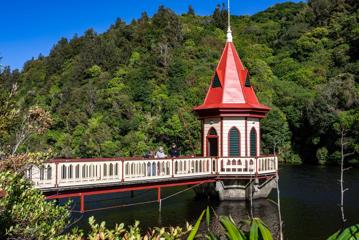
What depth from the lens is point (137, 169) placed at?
15.9m

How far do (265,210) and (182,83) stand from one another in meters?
34.3

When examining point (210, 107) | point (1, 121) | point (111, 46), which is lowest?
point (1, 121)

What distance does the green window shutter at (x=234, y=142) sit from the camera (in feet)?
63.9

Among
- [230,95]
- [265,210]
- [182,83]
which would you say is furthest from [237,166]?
[182,83]

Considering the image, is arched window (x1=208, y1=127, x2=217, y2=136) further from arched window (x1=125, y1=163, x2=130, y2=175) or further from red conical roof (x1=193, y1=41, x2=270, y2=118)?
arched window (x1=125, y1=163, x2=130, y2=175)

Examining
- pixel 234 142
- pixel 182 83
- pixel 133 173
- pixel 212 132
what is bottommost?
pixel 133 173

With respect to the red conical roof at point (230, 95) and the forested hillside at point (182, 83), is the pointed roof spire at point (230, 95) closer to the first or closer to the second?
the red conical roof at point (230, 95)

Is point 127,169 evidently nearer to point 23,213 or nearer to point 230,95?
point 230,95

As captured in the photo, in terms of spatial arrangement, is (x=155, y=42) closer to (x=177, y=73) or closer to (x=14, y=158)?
(x=177, y=73)

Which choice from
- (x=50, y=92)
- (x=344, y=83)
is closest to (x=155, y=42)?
(x=50, y=92)

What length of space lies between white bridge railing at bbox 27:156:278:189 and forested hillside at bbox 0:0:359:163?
51.0ft

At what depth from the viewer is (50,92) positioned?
6331cm

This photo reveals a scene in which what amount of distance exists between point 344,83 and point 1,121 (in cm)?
4214

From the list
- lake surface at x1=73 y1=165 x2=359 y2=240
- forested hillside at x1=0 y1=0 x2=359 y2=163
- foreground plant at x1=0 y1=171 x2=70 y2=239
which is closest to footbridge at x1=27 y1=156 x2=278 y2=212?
lake surface at x1=73 y1=165 x2=359 y2=240
